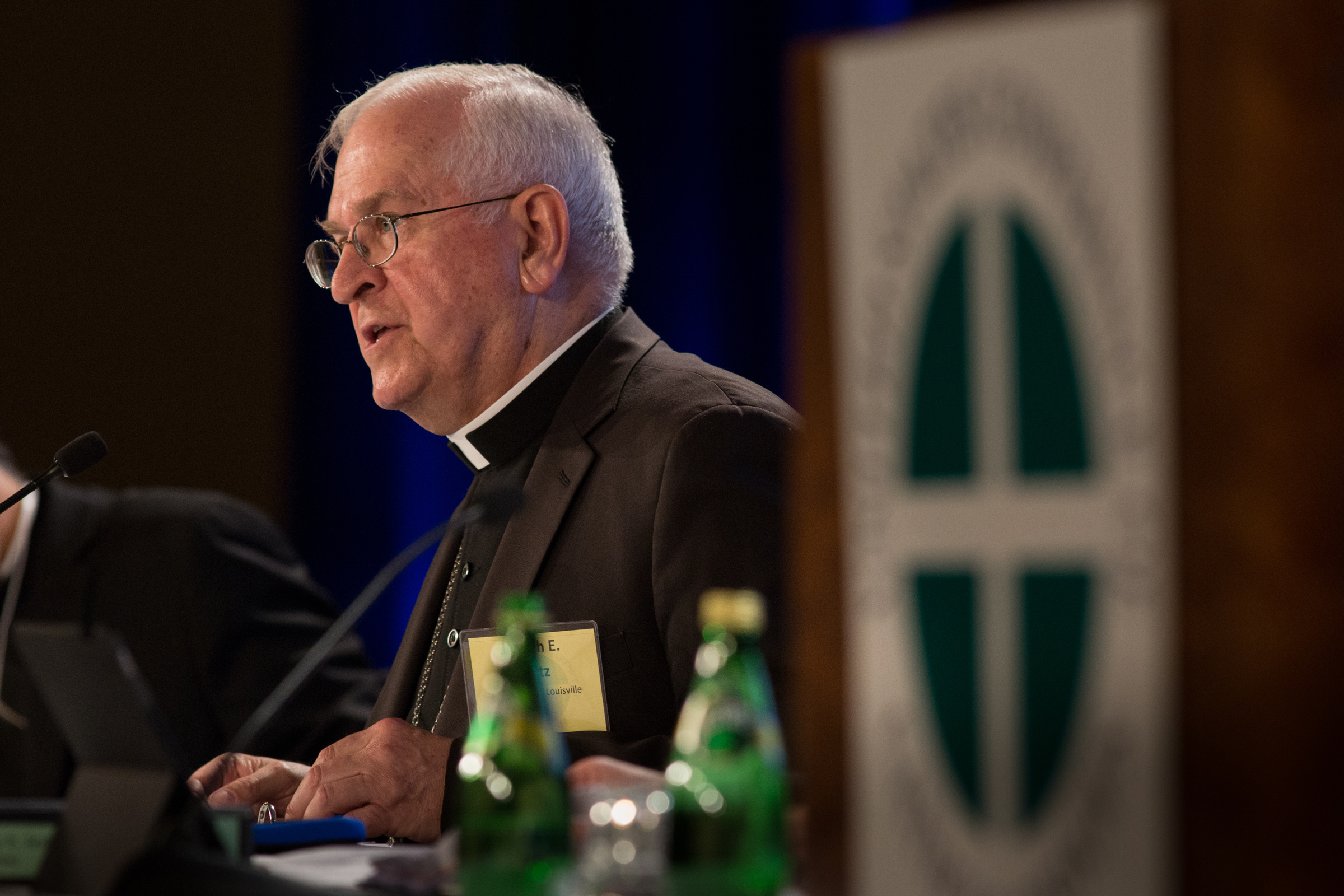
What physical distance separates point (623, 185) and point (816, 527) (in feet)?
9.46

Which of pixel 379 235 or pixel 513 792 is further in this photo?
pixel 379 235

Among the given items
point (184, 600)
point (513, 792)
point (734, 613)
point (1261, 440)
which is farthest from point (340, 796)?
point (184, 600)

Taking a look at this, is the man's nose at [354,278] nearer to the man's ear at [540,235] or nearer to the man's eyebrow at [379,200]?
the man's eyebrow at [379,200]

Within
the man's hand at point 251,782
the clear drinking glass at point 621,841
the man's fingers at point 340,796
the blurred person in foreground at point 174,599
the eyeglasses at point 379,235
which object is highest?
the eyeglasses at point 379,235

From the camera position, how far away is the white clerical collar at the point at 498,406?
7.15ft

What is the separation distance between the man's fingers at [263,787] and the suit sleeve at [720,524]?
1.61ft

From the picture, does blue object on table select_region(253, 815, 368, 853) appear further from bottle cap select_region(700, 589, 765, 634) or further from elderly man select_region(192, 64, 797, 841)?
bottle cap select_region(700, 589, 765, 634)

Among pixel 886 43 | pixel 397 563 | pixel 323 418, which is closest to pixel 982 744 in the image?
pixel 886 43

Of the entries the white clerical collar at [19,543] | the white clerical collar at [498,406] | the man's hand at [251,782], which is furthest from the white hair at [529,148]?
the white clerical collar at [19,543]

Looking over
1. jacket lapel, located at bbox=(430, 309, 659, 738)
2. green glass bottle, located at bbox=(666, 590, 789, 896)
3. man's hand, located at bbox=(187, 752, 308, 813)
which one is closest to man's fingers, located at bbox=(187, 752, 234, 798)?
man's hand, located at bbox=(187, 752, 308, 813)

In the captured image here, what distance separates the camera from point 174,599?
292cm

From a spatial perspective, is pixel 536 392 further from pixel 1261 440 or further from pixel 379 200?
pixel 1261 440

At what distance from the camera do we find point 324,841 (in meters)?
1.31

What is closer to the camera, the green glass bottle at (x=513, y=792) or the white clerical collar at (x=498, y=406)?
the green glass bottle at (x=513, y=792)
